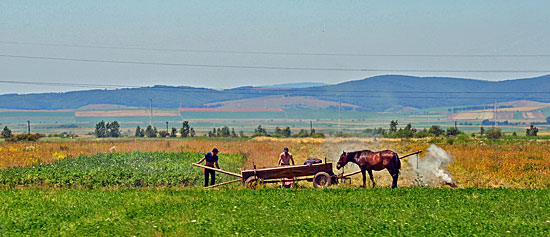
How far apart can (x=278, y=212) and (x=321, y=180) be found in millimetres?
6680

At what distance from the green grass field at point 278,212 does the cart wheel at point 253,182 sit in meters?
1.24

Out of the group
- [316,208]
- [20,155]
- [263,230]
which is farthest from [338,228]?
[20,155]

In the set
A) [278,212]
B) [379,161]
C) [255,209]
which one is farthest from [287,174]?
[278,212]

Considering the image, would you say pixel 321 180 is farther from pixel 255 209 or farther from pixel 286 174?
pixel 255 209

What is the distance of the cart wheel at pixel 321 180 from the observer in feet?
79.7

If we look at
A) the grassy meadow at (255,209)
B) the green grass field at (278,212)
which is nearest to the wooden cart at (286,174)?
the grassy meadow at (255,209)

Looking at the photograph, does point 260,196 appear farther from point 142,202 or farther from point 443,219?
point 443,219

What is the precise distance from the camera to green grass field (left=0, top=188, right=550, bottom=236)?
15523 mm

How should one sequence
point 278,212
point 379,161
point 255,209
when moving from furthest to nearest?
point 379,161, point 255,209, point 278,212

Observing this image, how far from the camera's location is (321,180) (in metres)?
24.4

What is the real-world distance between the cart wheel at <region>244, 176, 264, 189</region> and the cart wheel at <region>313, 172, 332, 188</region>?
6.83 ft

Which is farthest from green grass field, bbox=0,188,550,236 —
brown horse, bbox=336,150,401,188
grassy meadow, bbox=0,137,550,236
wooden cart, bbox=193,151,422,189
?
brown horse, bbox=336,150,401,188

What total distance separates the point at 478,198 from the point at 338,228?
6990 mm

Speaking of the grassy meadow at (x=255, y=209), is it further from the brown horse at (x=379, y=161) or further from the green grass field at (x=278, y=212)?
the brown horse at (x=379, y=161)
